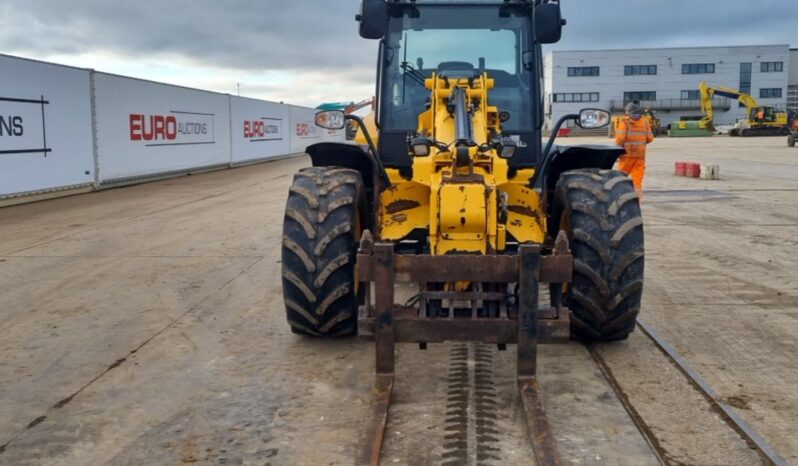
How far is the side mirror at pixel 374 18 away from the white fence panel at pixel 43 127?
11075 mm

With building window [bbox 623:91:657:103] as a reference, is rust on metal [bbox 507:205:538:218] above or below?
below

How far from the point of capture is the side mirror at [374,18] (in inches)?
228

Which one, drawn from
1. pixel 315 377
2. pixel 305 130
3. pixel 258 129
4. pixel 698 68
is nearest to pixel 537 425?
pixel 315 377

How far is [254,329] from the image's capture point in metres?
6.15

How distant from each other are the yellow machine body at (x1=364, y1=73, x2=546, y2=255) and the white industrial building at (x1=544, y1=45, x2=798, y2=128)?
73.6m

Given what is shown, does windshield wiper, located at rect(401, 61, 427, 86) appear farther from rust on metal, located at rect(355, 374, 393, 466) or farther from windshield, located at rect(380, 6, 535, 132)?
rust on metal, located at rect(355, 374, 393, 466)

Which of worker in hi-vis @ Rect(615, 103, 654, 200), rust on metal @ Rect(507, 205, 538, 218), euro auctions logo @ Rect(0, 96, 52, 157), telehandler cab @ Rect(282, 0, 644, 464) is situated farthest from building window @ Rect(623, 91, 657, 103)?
rust on metal @ Rect(507, 205, 538, 218)

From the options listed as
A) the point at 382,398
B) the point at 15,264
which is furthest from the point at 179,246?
the point at 382,398

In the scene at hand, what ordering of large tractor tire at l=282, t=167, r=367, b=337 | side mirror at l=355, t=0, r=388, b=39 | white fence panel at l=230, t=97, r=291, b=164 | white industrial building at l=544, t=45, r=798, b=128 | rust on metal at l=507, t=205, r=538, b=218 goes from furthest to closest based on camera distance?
white industrial building at l=544, t=45, r=798, b=128 → white fence panel at l=230, t=97, r=291, b=164 → side mirror at l=355, t=0, r=388, b=39 → rust on metal at l=507, t=205, r=538, b=218 → large tractor tire at l=282, t=167, r=367, b=337

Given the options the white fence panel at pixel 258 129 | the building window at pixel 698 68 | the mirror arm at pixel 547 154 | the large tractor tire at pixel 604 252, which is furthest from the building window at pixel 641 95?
the large tractor tire at pixel 604 252

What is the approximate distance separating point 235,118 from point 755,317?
24623mm

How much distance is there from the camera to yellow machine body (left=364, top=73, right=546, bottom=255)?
460cm

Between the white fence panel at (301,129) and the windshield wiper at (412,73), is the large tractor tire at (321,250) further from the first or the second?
the white fence panel at (301,129)

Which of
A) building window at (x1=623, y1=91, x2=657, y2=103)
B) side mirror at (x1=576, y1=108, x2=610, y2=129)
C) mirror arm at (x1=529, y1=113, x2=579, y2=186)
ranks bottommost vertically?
mirror arm at (x1=529, y1=113, x2=579, y2=186)
